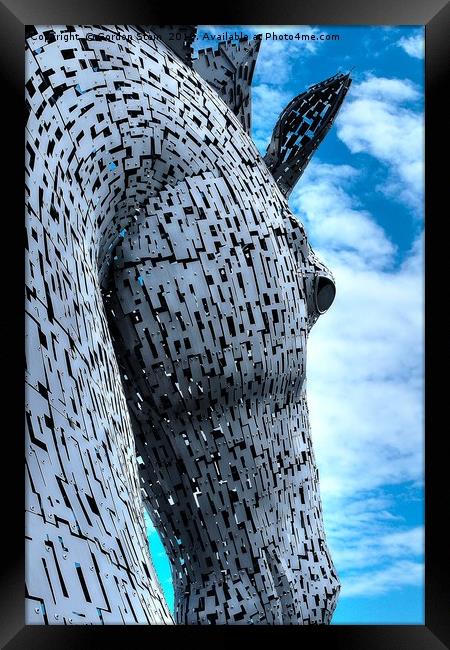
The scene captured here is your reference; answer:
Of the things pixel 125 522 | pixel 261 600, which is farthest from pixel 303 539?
pixel 125 522

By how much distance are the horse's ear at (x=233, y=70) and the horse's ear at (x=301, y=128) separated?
0.15m

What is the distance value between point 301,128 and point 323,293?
1.92ft

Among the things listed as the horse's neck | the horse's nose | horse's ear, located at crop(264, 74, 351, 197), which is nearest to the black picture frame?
the horse's neck

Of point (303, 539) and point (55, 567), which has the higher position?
point (303, 539)

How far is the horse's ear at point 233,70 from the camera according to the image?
2.58m
